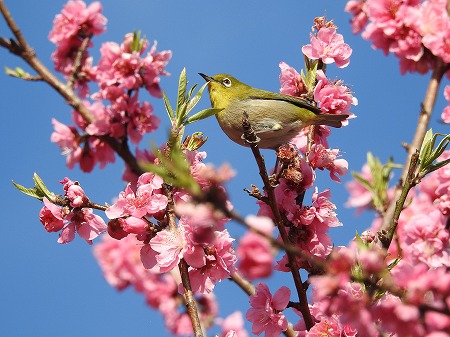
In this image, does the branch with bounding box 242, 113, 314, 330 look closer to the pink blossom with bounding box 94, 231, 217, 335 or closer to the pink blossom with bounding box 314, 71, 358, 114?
the pink blossom with bounding box 314, 71, 358, 114

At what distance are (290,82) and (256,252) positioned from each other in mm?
2264

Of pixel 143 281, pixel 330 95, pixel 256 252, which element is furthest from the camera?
pixel 143 281

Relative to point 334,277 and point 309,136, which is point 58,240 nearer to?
point 309,136

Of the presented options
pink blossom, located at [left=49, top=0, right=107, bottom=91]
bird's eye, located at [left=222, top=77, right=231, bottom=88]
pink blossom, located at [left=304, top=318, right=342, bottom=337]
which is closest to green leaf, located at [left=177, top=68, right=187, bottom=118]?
pink blossom, located at [left=49, top=0, right=107, bottom=91]

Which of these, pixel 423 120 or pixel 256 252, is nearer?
pixel 256 252

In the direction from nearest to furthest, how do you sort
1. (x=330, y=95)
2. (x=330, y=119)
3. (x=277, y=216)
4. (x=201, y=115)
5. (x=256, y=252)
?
(x=256, y=252)
(x=277, y=216)
(x=201, y=115)
(x=330, y=95)
(x=330, y=119)

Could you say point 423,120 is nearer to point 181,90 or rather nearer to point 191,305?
point 181,90

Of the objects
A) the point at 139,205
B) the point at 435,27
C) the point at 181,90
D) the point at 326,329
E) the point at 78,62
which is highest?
the point at 435,27

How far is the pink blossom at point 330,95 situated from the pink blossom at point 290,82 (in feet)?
0.49

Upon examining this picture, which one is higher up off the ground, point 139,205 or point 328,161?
point 328,161

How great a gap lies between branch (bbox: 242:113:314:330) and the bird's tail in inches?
40.6

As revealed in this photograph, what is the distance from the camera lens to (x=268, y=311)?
2662 millimetres

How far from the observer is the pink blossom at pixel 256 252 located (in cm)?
117

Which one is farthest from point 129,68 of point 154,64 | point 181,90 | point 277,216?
point 277,216
